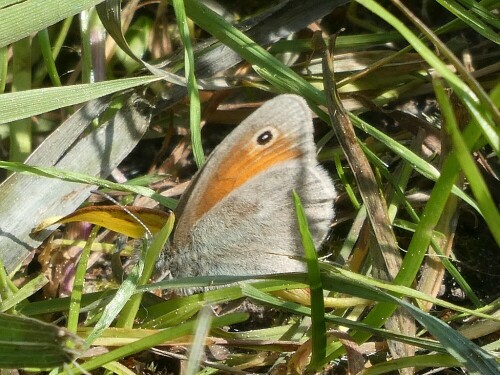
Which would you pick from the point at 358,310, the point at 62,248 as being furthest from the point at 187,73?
the point at 358,310

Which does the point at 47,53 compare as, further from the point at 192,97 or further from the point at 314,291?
the point at 314,291

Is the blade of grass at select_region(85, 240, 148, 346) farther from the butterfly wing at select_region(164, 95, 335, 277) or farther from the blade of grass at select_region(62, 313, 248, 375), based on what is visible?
the butterfly wing at select_region(164, 95, 335, 277)

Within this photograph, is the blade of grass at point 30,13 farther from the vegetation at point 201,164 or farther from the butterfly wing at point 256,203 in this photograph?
the butterfly wing at point 256,203

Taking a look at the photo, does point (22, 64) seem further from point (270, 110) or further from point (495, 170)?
point (495, 170)

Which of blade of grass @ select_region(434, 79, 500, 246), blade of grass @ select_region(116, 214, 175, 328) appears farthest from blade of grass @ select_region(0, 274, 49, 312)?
blade of grass @ select_region(434, 79, 500, 246)

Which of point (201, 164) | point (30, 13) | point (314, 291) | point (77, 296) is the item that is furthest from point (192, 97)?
point (314, 291)

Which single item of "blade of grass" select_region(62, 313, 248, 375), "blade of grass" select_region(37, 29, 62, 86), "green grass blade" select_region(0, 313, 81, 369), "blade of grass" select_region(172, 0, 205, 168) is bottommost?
"green grass blade" select_region(0, 313, 81, 369)
